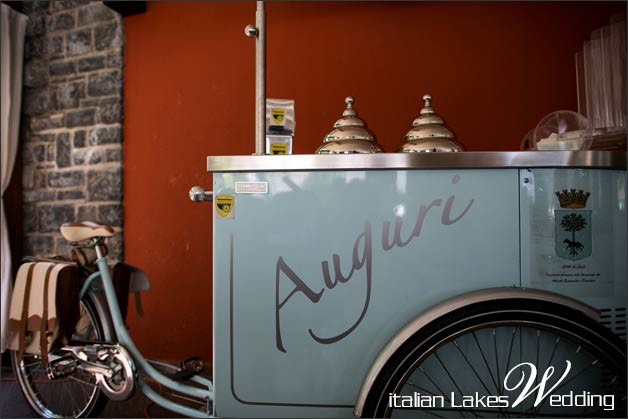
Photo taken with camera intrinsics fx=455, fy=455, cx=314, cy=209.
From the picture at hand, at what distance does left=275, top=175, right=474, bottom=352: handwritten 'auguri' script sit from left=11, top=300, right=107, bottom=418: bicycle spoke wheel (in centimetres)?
121

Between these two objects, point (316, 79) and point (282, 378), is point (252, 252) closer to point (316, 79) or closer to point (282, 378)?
point (282, 378)

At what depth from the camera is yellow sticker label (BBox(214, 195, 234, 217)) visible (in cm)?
139

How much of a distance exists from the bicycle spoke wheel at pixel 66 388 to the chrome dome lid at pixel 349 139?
142 centimetres

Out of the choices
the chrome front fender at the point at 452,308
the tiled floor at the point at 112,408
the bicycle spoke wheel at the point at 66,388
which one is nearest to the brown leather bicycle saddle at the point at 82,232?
the bicycle spoke wheel at the point at 66,388

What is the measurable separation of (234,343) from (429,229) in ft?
2.25

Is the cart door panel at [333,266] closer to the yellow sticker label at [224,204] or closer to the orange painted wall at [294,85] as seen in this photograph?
the yellow sticker label at [224,204]

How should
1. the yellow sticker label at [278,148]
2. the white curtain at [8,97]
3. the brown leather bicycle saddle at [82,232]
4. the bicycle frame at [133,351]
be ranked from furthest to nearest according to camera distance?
the white curtain at [8,97]
the brown leather bicycle saddle at [82,232]
the bicycle frame at [133,351]
the yellow sticker label at [278,148]

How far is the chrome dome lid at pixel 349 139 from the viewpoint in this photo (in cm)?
145

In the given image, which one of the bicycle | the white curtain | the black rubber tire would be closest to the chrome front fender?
the black rubber tire

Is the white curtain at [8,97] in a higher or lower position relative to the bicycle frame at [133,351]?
higher

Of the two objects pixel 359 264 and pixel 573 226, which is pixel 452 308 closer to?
pixel 359 264

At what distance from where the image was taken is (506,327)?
1362mm

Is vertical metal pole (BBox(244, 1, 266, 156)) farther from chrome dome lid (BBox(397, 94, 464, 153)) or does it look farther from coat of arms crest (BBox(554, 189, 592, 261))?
coat of arms crest (BBox(554, 189, 592, 261))

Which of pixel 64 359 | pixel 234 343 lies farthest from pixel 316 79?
pixel 64 359
